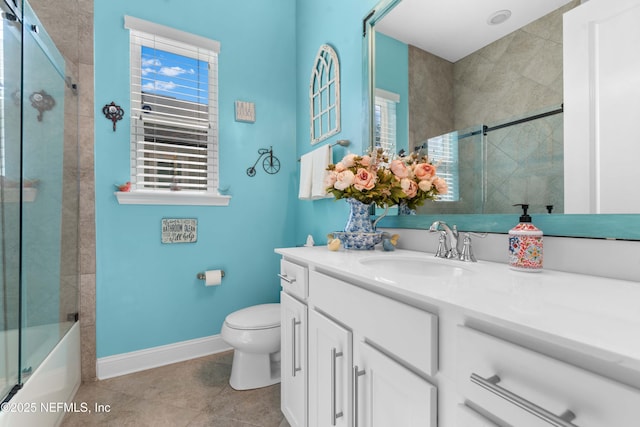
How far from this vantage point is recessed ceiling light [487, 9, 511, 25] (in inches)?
38.0

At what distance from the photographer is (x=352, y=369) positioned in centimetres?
85

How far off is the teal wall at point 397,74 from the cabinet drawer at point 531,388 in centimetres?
100

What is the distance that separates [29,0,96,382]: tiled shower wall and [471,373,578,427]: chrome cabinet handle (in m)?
2.06

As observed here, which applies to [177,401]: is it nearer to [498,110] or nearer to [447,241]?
[447,241]

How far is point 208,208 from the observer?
6.70 feet

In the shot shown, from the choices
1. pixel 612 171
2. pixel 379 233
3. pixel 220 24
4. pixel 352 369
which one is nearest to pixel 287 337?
pixel 352 369

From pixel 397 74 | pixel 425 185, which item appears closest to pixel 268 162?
pixel 397 74

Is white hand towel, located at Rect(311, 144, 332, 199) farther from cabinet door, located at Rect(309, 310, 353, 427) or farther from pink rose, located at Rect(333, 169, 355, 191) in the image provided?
cabinet door, located at Rect(309, 310, 353, 427)

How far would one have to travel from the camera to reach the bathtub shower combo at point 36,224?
1.15 meters

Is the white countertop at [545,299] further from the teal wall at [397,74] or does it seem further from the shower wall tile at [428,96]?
the teal wall at [397,74]

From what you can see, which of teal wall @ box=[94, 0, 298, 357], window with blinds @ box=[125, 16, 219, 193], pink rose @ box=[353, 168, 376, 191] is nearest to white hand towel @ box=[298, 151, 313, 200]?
teal wall @ box=[94, 0, 298, 357]

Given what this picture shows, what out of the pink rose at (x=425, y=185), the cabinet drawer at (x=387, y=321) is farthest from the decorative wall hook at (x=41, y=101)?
the pink rose at (x=425, y=185)

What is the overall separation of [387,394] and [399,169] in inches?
31.9

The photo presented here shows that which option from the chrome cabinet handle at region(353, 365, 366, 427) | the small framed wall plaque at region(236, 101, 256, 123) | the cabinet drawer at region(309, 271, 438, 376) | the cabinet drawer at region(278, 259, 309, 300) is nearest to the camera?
the cabinet drawer at region(309, 271, 438, 376)
